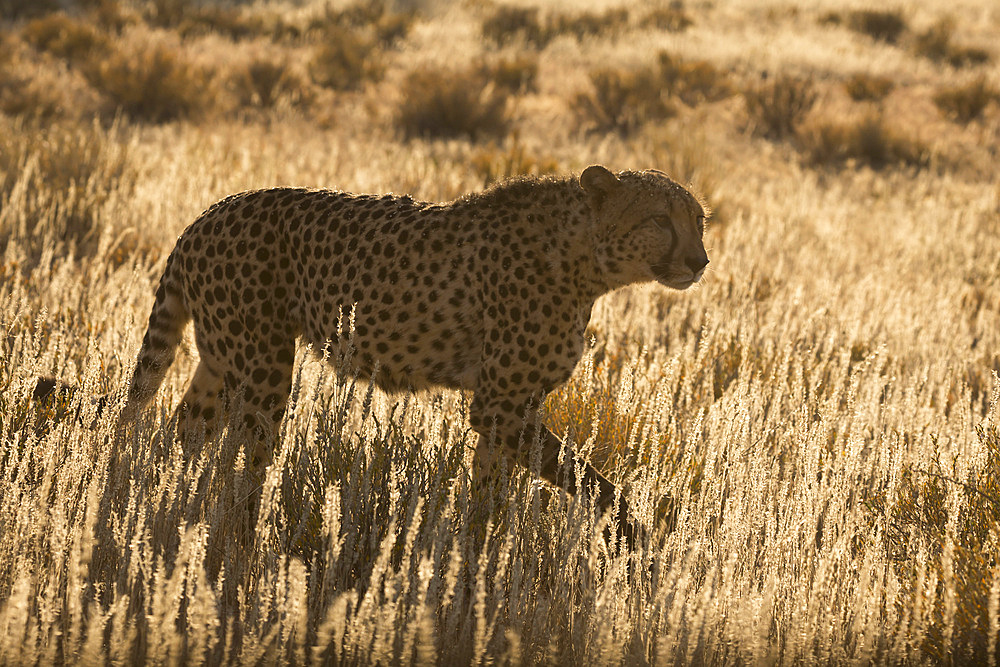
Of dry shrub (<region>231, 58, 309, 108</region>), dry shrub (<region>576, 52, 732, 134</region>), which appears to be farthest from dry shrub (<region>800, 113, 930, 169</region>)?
dry shrub (<region>231, 58, 309, 108</region>)

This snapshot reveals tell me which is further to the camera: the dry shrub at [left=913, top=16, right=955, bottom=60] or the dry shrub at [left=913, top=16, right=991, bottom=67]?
the dry shrub at [left=913, top=16, right=955, bottom=60]

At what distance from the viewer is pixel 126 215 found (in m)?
6.71

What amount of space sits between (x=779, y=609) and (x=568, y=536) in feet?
1.98

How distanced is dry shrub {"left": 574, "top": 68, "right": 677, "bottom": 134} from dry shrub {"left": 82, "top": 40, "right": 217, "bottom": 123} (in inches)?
217

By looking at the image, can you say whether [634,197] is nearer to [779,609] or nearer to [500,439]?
[500,439]

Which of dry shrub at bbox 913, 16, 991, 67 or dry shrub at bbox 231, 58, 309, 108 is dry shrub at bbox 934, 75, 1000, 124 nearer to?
dry shrub at bbox 913, 16, 991, 67

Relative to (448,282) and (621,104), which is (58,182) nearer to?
(448,282)

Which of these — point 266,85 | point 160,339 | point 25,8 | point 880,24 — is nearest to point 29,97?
point 266,85

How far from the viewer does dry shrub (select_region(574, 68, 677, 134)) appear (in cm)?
1481

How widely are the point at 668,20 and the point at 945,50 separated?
739 centimetres

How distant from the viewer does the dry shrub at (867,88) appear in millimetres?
18719

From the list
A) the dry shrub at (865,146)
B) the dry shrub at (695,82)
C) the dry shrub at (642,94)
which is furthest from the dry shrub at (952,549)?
the dry shrub at (695,82)

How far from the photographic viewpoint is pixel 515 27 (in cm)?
2562

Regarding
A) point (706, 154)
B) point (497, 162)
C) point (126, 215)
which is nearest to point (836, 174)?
point (706, 154)
